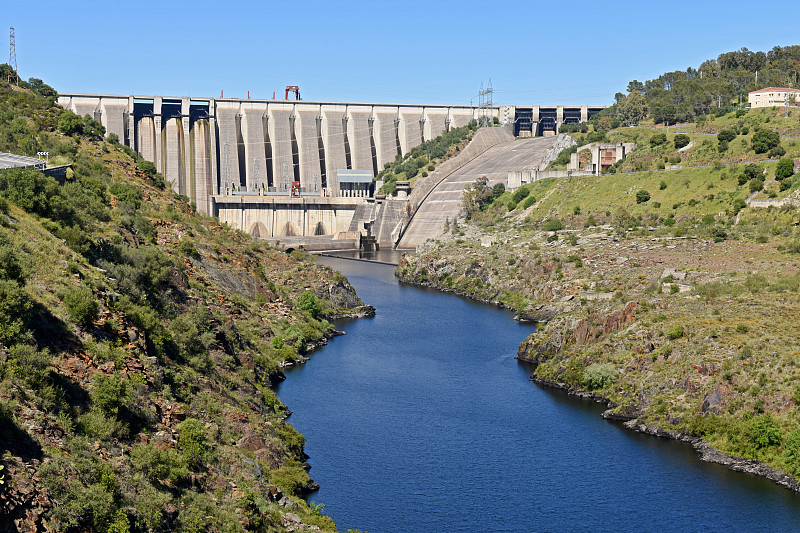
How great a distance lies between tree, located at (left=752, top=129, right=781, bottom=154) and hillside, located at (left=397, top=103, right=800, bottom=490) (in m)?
0.68

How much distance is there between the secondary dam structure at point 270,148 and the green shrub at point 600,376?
3973 inches

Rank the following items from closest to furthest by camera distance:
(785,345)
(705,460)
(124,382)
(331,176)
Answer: (124,382), (705,460), (785,345), (331,176)

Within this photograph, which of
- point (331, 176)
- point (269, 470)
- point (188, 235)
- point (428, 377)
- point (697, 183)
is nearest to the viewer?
point (269, 470)

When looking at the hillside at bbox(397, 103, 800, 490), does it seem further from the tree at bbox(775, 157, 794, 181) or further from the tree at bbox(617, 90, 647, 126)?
the tree at bbox(617, 90, 647, 126)

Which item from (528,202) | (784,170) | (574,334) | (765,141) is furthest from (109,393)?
(528,202)

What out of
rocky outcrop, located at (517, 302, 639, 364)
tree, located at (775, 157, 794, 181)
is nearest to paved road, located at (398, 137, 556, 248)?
tree, located at (775, 157, 794, 181)

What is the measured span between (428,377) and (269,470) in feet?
91.0

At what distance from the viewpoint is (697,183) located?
381 ft

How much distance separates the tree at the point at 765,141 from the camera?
117m

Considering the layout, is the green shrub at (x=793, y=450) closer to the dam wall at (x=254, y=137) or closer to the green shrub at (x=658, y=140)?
the green shrub at (x=658, y=140)

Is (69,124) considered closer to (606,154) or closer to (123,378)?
(123,378)

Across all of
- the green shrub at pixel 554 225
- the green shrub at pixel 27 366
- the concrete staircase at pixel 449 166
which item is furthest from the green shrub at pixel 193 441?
the concrete staircase at pixel 449 166

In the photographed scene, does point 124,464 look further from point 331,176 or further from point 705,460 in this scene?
point 331,176

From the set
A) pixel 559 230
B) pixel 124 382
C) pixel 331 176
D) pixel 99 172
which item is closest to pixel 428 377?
pixel 99 172
